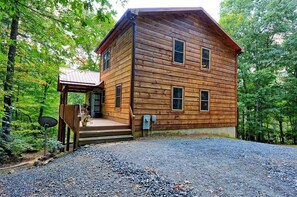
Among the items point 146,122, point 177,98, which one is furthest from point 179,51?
point 146,122

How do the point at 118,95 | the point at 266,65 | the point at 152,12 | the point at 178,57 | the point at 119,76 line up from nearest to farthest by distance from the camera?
1. the point at 152,12
2. the point at 178,57
3. the point at 119,76
4. the point at 118,95
5. the point at 266,65

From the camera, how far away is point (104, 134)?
22.7 ft

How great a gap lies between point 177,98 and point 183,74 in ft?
4.27

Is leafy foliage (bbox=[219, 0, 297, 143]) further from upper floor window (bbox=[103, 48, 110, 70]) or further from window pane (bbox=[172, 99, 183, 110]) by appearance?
upper floor window (bbox=[103, 48, 110, 70])

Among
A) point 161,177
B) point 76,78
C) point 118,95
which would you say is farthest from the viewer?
point 76,78

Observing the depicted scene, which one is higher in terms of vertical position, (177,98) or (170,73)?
(170,73)

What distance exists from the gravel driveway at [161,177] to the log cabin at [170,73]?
10.8 ft

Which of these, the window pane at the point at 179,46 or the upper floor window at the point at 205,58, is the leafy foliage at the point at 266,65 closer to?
the upper floor window at the point at 205,58

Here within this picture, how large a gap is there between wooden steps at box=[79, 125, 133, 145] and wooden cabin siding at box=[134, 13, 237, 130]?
2.23 feet

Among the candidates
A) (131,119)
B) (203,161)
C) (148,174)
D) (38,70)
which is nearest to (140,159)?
(148,174)

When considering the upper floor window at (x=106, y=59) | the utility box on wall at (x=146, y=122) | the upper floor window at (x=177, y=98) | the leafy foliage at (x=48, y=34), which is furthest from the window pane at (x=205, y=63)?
the leafy foliage at (x=48, y=34)

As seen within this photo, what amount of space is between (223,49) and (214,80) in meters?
2.15

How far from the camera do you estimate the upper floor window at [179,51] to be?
9.18 metres

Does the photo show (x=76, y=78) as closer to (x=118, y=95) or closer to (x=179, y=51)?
(x=118, y=95)
